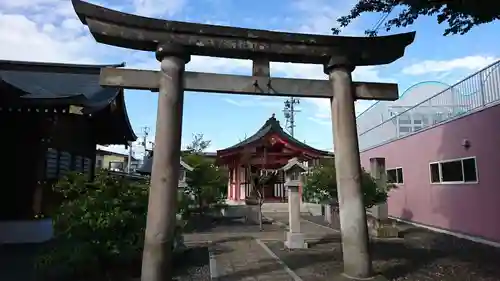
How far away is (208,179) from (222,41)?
11431 mm

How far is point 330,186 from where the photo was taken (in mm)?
12281

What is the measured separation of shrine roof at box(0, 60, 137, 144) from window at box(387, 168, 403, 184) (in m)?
11.4

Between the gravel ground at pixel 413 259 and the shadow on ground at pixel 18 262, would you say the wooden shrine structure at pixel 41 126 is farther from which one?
the gravel ground at pixel 413 259

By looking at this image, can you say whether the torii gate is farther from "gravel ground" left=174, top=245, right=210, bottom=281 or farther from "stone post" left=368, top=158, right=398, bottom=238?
"stone post" left=368, top=158, right=398, bottom=238

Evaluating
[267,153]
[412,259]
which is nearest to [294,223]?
[412,259]

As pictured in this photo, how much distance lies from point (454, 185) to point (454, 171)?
1.47 ft

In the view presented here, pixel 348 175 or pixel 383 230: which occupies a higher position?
pixel 348 175

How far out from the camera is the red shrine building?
21000mm

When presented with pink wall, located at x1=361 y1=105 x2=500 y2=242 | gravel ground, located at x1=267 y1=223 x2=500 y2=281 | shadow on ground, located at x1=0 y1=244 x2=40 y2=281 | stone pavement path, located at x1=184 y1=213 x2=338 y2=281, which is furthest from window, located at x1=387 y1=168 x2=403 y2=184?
shadow on ground, located at x1=0 y1=244 x2=40 y2=281

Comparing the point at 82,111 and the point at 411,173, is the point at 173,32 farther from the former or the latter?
the point at 411,173

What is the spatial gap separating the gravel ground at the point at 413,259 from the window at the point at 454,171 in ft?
6.07

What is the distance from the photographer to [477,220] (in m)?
10.5

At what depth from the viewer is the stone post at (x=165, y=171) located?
5347mm

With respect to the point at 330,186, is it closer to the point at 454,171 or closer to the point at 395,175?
the point at 454,171
